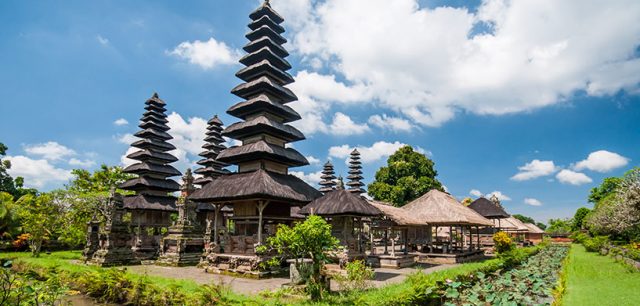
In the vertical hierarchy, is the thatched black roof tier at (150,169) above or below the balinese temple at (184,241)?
above

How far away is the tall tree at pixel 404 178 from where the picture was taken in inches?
1713

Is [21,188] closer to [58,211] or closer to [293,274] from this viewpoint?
[58,211]

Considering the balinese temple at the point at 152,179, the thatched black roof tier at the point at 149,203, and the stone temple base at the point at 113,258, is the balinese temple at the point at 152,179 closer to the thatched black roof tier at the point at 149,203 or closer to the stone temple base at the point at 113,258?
the thatched black roof tier at the point at 149,203

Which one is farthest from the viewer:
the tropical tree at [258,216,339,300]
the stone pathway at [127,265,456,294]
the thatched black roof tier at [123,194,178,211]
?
the thatched black roof tier at [123,194,178,211]

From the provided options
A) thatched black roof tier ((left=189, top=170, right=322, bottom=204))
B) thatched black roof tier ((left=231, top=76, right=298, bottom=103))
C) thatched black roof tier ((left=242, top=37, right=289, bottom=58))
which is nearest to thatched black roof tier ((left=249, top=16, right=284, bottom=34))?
A: thatched black roof tier ((left=242, top=37, right=289, bottom=58))

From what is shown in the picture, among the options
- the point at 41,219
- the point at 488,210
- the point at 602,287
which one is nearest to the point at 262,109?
the point at 41,219

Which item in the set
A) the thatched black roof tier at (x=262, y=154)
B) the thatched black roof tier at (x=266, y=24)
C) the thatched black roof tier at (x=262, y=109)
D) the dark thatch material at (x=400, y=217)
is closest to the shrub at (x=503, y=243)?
the dark thatch material at (x=400, y=217)

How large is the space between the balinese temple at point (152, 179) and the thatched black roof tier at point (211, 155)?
15.5 feet

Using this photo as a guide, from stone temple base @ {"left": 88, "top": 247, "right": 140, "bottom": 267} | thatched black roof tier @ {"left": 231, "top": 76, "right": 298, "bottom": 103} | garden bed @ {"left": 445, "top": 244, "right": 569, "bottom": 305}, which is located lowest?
stone temple base @ {"left": 88, "top": 247, "right": 140, "bottom": 267}

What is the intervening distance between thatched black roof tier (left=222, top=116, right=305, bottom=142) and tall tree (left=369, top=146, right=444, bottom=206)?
2489cm

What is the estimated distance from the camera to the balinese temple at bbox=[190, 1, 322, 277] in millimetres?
16875

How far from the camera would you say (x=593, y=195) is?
2432 inches

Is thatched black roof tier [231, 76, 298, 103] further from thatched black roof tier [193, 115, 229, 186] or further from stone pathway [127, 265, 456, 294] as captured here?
thatched black roof tier [193, 115, 229, 186]

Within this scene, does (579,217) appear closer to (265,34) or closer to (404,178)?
(404,178)
